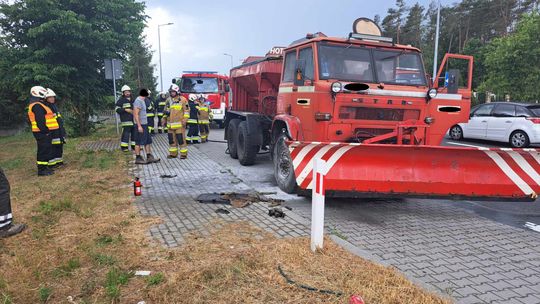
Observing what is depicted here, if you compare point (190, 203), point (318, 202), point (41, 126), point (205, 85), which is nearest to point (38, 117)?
point (41, 126)

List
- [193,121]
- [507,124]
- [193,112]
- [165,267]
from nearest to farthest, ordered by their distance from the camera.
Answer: [165,267] < [193,121] < [193,112] < [507,124]

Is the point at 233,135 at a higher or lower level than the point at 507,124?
lower

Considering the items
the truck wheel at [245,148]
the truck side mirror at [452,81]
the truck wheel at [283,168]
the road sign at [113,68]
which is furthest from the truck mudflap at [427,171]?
the road sign at [113,68]

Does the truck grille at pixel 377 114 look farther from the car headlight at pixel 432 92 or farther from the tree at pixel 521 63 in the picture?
the tree at pixel 521 63

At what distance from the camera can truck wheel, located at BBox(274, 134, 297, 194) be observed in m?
6.49

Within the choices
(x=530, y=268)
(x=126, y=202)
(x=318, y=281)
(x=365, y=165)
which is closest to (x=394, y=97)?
(x=365, y=165)

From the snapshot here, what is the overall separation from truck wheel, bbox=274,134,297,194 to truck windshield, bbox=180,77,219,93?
12.8 metres

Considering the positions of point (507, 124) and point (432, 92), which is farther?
point (507, 124)

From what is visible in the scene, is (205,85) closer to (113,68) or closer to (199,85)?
(199,85)

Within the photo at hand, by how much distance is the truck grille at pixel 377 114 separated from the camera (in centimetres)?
611

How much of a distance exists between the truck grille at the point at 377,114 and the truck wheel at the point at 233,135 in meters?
4.58

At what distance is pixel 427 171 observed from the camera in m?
5.67

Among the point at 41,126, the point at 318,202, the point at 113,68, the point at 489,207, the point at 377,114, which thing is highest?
the point at 113,68

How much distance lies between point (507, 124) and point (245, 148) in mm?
9361
